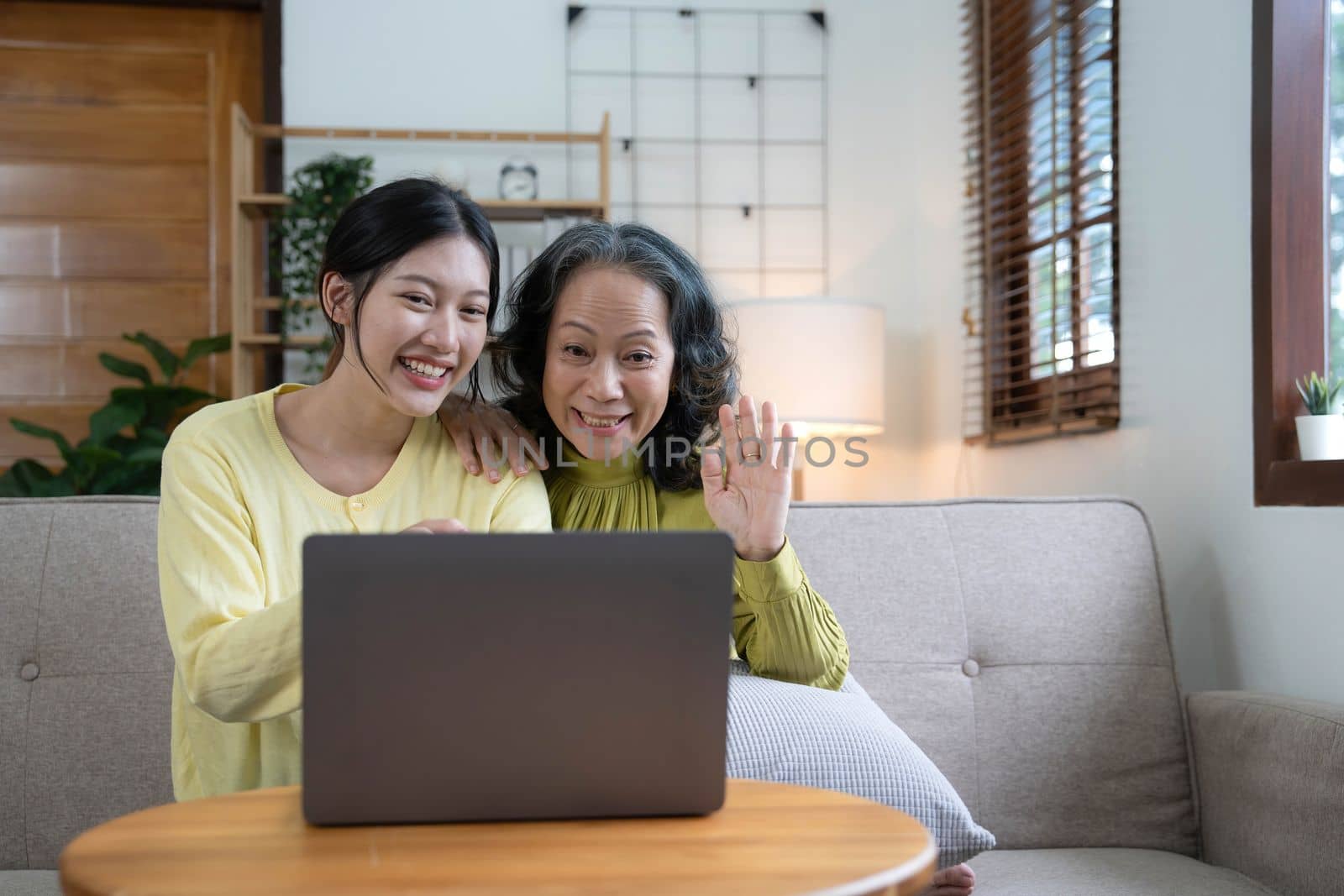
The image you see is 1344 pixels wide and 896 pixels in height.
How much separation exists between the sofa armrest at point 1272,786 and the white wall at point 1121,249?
0.14 meters

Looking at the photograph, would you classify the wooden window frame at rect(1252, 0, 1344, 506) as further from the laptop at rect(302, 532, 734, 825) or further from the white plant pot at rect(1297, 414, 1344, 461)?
the laptop at rect(302, 532, 734, 825)

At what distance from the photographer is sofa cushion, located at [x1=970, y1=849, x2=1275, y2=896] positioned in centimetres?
148

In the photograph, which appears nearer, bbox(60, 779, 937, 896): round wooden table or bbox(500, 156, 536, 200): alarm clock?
bbox(60, 779, 937, 896): round wooden table

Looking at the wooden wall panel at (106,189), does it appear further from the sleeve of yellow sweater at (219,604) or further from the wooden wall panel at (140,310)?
the sleeve of yellow sweater at (219,604)

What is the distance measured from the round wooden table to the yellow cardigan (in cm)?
18

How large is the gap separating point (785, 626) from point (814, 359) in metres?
1.69

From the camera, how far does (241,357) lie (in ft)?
11.3

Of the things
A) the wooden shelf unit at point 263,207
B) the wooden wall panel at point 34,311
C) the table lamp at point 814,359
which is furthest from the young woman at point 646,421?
the wooden wall panel at point 34,311

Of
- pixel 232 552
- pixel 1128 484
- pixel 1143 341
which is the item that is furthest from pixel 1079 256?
pixel 232 552

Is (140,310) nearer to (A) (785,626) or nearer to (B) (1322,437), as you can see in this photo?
(A) (785,626)

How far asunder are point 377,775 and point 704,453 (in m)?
0.58

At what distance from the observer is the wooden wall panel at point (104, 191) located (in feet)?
11.9

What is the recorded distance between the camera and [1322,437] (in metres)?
1.66

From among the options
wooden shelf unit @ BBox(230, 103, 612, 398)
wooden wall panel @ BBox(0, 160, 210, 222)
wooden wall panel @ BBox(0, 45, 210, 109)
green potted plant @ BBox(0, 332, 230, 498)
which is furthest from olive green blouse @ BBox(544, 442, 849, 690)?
wooden wall panel @ BBox(0, 45, 210, 109)
